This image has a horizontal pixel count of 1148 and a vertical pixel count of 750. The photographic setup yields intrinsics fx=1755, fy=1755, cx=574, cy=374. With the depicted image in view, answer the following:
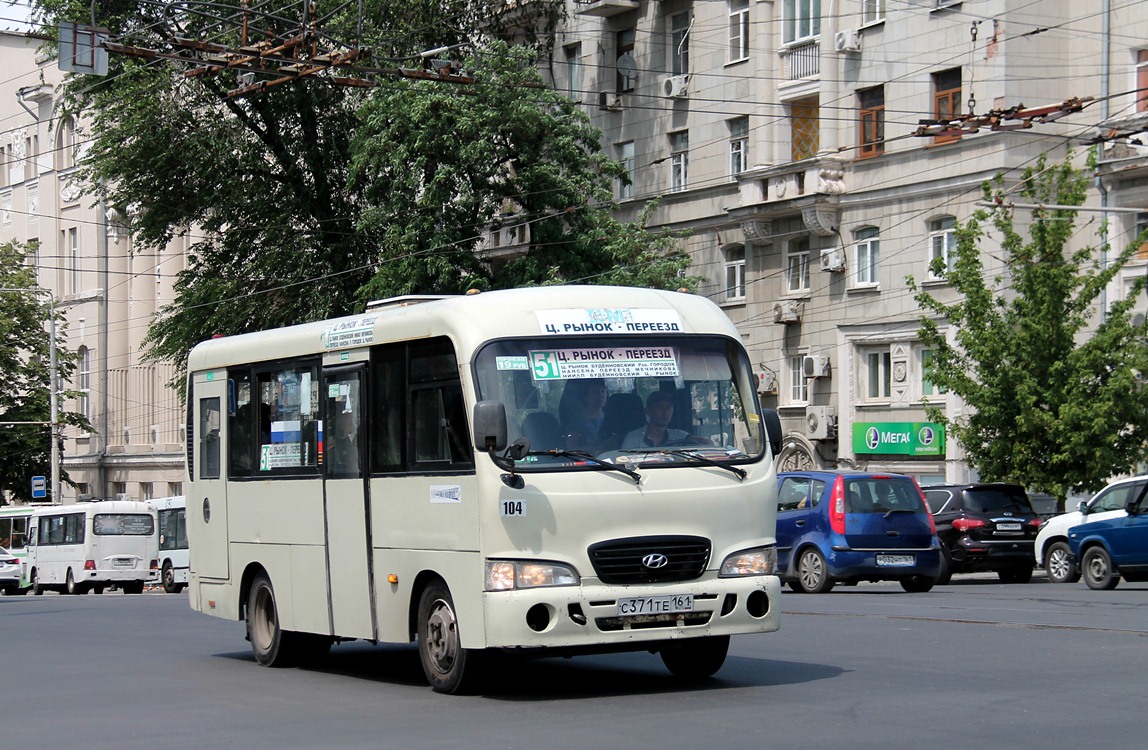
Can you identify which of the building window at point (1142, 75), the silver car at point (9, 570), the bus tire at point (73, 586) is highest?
the building window at point (1142, 75)

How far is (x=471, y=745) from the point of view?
364 inches

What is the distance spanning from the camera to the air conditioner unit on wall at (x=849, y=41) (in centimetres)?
4044

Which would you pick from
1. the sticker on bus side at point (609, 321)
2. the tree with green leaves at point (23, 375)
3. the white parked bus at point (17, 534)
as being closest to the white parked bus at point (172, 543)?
the white parked bus at point (17, 534)

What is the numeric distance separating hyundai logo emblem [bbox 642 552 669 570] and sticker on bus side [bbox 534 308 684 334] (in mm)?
1560

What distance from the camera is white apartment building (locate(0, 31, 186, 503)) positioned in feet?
222

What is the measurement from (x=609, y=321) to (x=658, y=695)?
2489mm

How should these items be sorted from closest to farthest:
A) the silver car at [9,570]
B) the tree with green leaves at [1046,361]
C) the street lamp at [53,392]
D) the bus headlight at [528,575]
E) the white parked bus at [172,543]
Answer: the bus headlight at [528,575], the tree with green leaves at [1046,361], the white parked bus at [172,543], the silver car at [9,570], the street lamp at [53,392]

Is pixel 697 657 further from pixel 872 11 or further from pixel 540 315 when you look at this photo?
pixel 872 11

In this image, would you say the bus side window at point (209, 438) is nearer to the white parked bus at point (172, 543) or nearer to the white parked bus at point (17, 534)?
the white parked bus at point (172, 543)

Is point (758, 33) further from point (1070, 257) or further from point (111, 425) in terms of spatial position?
point (111, 425)

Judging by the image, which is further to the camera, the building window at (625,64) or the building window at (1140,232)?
the building window at (625,64)

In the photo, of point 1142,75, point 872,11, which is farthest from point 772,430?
point 872,11

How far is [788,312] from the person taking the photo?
42469mm

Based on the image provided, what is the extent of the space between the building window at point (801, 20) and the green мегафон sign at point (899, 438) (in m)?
9.42
